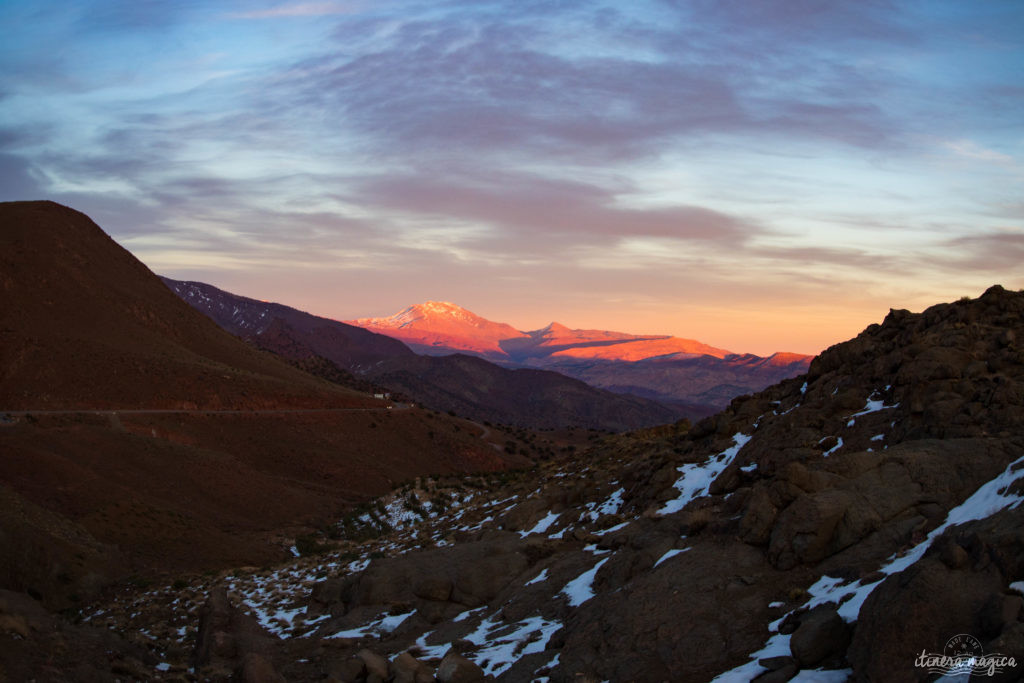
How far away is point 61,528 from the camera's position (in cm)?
2411

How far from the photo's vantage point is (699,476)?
55.4 feet

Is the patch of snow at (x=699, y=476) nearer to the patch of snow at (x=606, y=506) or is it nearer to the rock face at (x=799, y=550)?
the rock face at (x=799, y=550)

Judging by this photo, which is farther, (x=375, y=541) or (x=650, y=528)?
(x=375, y=541)

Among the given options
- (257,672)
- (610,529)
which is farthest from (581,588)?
(257,672)

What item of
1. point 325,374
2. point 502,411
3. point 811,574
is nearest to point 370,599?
point 811,574

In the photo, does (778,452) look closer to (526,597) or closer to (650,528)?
(650,528)

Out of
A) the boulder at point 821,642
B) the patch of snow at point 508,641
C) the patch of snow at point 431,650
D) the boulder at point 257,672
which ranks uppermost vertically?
the boulder at point 821,642

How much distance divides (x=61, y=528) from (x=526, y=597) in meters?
18.2

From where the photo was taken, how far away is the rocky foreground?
314 inches

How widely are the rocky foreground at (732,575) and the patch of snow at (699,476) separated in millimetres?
65

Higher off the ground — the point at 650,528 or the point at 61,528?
the point at 650,528

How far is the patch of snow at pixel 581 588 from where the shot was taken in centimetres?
1275

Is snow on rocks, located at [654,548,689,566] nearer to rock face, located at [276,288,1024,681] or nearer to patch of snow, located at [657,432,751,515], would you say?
rock face, located at [276,288,1024,681]

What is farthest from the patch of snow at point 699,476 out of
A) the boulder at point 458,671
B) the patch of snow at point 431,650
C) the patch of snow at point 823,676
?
the patch of snow at point 823,676
